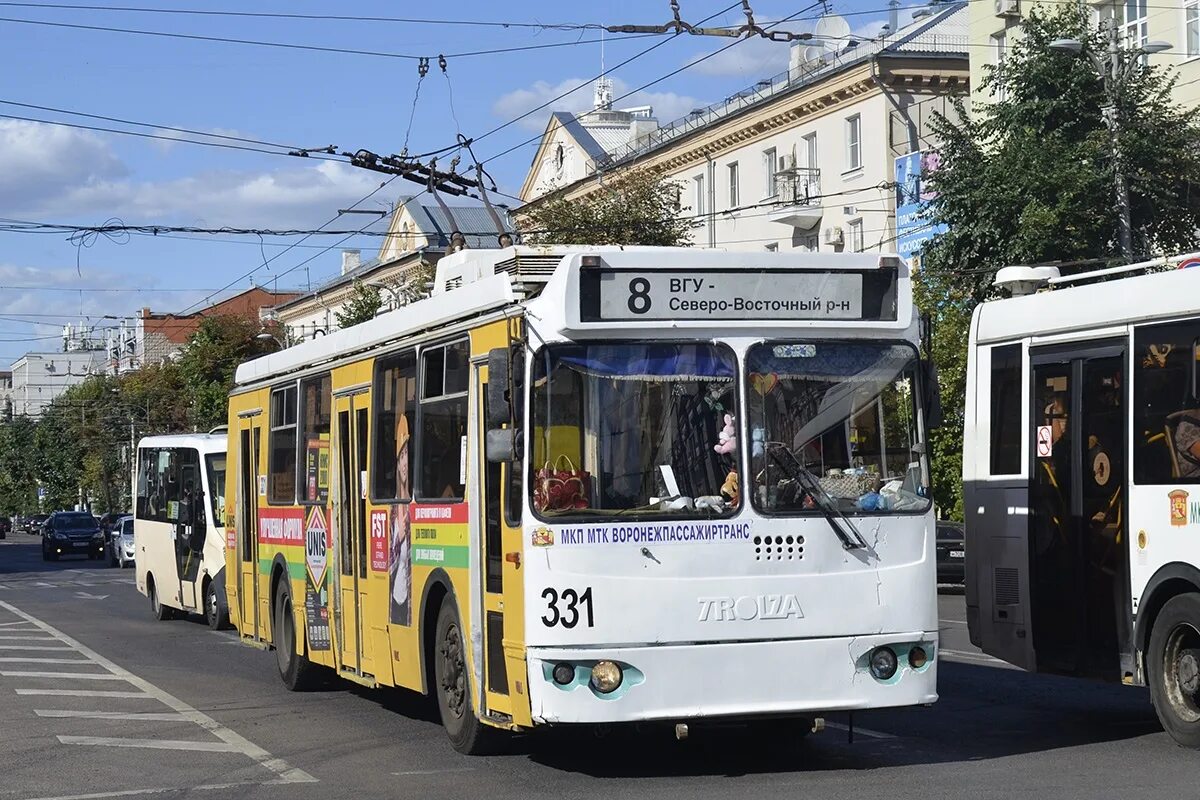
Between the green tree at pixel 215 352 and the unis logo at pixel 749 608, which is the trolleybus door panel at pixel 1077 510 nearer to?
the unis logo at pixel 749 608

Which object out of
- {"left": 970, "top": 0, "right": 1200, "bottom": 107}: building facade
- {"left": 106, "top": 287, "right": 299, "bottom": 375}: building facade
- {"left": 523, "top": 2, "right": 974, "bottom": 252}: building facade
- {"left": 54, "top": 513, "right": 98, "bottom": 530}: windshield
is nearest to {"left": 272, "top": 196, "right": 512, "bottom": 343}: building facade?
{"left": 54, "top": 513, "right": 98, "bottom": 530}: windshield

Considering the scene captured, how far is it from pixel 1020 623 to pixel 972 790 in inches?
136

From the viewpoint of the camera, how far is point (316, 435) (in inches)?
615

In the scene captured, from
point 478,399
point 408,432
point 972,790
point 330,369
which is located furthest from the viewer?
point 330,369

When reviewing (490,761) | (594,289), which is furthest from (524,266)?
(490,761)

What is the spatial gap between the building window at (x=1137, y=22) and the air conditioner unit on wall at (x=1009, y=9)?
4.00 m

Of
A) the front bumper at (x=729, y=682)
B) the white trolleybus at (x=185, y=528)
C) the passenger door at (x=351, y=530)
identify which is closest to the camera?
the front bumper at (x=729, y=682)

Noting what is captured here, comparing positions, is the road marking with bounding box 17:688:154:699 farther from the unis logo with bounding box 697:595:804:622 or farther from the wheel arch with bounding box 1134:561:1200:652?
the wheel arch with bounding box 1134:561:1200:652

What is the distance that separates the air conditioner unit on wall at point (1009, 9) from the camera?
136 feet

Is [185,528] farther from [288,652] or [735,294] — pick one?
[735,294]

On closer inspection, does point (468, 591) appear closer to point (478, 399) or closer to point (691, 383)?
point (478, 399)

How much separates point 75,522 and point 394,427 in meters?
56.9

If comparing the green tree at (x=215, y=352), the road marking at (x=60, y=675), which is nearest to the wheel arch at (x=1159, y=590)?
the road marking at (x=60, y=675)

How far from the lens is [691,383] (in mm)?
10438
